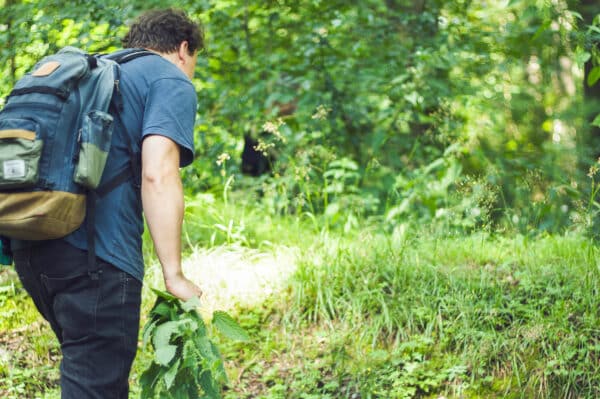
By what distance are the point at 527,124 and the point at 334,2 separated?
143 inches

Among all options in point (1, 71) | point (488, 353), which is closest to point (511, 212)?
point (488, 353)

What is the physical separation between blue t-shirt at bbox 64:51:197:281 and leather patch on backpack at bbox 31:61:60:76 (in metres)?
0.24

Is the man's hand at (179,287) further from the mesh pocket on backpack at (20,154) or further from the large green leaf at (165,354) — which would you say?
the mesh pocket on backpack at (20,154)

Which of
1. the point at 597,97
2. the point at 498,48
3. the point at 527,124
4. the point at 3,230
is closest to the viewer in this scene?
the point at 3,230

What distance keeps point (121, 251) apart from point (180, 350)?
45cm

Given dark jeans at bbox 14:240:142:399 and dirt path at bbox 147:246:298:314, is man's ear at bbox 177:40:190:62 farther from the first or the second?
dirt path at bbox 147:246:298:314

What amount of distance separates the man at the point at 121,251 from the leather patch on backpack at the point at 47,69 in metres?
0.24

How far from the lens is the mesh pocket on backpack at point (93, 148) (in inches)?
86.5

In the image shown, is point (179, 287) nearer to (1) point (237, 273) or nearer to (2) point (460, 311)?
(2) point (460, 311)

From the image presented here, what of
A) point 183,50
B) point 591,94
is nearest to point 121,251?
point 183,50

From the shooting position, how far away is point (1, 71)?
516 cm

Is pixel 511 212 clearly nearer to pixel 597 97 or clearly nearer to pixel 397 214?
pixel 397 214

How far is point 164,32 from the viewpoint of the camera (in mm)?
2713

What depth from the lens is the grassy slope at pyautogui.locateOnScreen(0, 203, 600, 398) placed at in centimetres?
365
